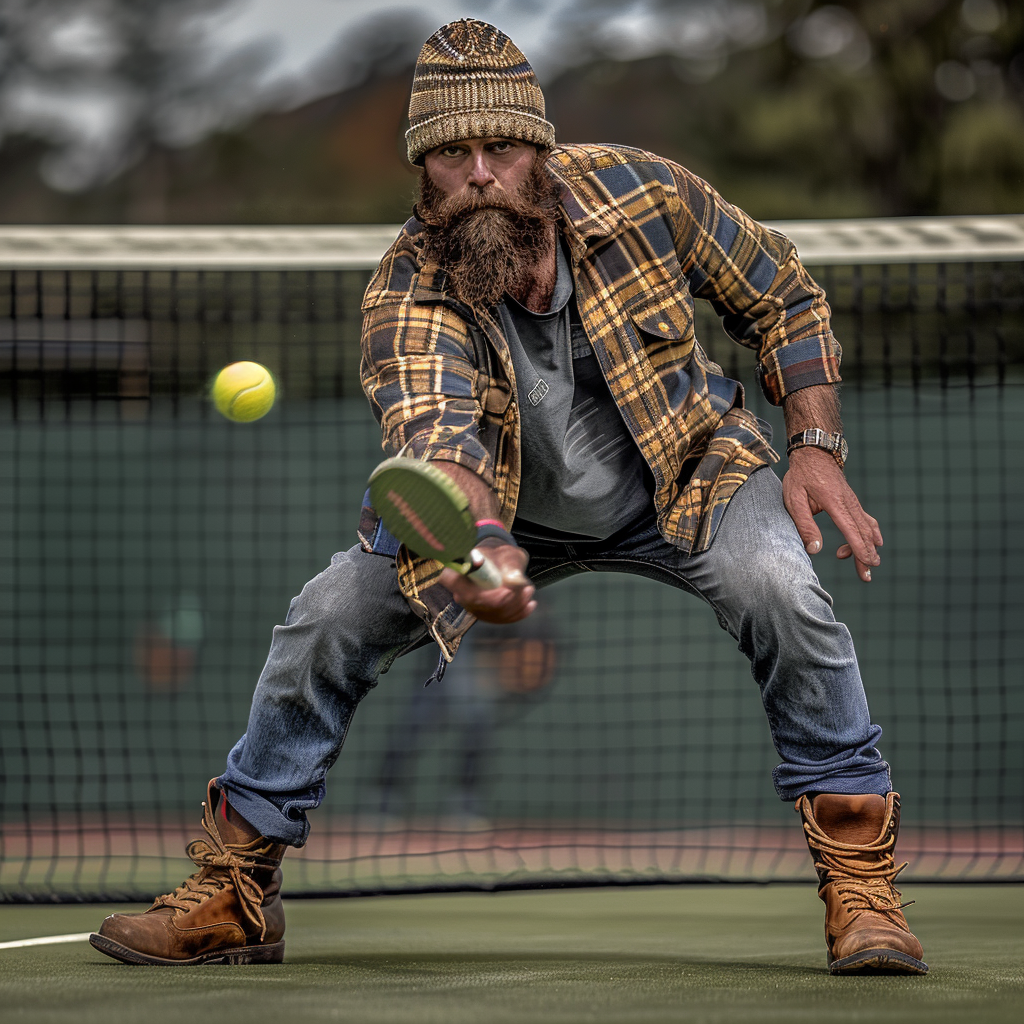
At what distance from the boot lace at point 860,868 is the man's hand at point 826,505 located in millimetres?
484

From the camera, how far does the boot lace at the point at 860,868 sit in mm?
2932

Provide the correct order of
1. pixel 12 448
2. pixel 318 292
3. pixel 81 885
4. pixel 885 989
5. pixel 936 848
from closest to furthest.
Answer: pixel 885 989
pixel 81 885
pixel 936 848
pixel 12 448
pixel 318 292

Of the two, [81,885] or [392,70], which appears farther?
[392,70]

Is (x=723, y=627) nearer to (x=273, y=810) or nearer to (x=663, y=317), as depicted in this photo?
(x=663, y=317)

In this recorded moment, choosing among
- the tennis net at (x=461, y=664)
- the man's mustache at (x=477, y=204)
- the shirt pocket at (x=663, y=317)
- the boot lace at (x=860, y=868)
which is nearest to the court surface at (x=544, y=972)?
the boot lace at (x=860, y=868)

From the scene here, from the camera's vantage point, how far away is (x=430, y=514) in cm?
267

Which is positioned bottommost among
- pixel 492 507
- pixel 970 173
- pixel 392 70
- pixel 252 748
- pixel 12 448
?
pixel 252 748

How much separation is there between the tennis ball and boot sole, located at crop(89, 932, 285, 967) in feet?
8.71

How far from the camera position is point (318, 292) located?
9.26 meters

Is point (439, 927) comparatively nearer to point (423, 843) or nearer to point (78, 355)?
point (423, 843)

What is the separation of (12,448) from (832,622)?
6143mm

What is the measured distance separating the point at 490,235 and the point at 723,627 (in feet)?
2.84

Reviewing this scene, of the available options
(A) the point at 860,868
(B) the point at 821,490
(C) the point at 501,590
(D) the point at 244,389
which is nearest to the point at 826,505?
(B) the point at 821,490

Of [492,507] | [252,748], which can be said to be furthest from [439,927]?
[492,507]
